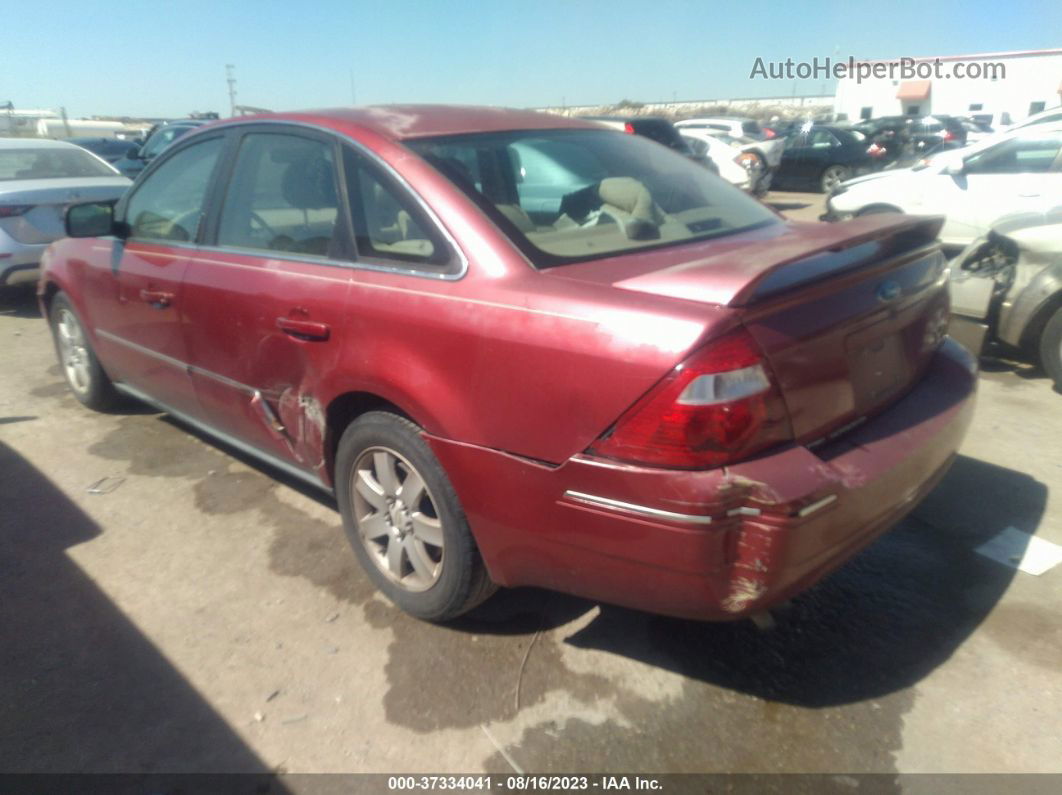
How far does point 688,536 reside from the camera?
195 cm

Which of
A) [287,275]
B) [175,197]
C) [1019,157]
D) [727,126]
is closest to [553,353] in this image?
[287,275]

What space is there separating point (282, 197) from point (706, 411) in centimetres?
201

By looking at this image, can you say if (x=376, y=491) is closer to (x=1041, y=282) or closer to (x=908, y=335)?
(x=908, y=335)

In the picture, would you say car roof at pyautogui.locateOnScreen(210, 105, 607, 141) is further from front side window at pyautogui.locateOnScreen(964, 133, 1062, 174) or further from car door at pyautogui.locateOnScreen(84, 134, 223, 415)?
front side window at pyautogui.locateOnScreen(964, 133, 1062, 174)

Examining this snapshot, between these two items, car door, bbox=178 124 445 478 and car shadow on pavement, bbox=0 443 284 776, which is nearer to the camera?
car shadow on pavement, bbox=0 443 284 776

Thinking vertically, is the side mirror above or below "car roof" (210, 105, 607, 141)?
below

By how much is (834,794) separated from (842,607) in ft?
2.81

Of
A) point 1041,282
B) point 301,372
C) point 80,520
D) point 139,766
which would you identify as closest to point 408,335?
point 301,372

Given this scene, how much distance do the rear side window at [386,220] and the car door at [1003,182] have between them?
19.8 feet

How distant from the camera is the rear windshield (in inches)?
297

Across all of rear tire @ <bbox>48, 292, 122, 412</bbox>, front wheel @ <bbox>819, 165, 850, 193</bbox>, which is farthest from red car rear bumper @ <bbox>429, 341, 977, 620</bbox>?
front wheel @ <bbox>819, 165, 850, 193</bbox>

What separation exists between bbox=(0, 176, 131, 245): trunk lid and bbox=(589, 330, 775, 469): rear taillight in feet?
21.9

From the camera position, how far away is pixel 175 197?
12.3 ft

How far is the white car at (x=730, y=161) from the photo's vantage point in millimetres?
13109
